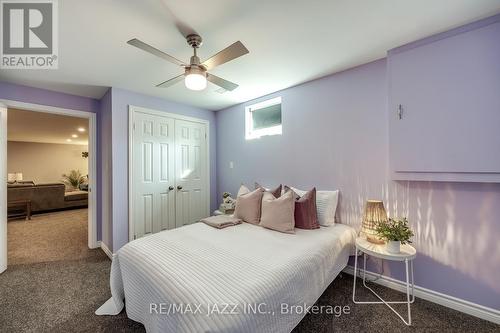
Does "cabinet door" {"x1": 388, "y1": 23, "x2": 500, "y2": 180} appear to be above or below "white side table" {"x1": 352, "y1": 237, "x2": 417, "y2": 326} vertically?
above

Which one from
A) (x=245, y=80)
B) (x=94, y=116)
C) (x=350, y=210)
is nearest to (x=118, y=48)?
(x=245, y=80)

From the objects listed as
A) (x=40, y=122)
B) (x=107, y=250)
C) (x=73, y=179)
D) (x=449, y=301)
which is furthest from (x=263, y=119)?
(x=73, y=179)

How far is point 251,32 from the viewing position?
1.74 m

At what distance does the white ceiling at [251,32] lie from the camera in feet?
4.80

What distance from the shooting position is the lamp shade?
198 cm

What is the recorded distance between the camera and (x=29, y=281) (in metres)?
2.29

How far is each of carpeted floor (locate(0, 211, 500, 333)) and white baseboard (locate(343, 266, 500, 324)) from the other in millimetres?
48

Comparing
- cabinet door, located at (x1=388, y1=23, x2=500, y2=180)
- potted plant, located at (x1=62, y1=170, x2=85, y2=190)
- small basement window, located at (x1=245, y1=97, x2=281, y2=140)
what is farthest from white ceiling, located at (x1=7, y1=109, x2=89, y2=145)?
cabinet door, located at (x1=388, y1=23, x2=500, y2=180)

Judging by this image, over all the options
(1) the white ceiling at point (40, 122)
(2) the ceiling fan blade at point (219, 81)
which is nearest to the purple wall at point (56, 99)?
(1) the white ceiling at point (40, 122)

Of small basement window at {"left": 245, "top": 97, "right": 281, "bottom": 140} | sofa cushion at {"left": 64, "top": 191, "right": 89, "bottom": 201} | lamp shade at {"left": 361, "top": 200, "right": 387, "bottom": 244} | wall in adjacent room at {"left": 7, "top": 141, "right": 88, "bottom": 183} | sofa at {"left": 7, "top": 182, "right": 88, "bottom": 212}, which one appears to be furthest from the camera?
wall in adjacent room at {"left": 7, "top": 141, "right": 88, "bottom": 183}

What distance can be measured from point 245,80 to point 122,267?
2.40 meters

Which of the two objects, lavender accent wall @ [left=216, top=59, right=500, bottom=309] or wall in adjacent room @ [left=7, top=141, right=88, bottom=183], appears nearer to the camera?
Result: lavender accent wall @ [left=216, top=59, right=500, bottom=309]

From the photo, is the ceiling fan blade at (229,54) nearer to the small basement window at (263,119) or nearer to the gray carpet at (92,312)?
the small basement window at (263,119)

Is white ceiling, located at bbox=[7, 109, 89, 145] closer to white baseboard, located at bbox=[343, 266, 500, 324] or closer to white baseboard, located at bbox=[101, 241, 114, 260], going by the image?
white baseboard, located at bbox=[101, 241, 114, 260]
